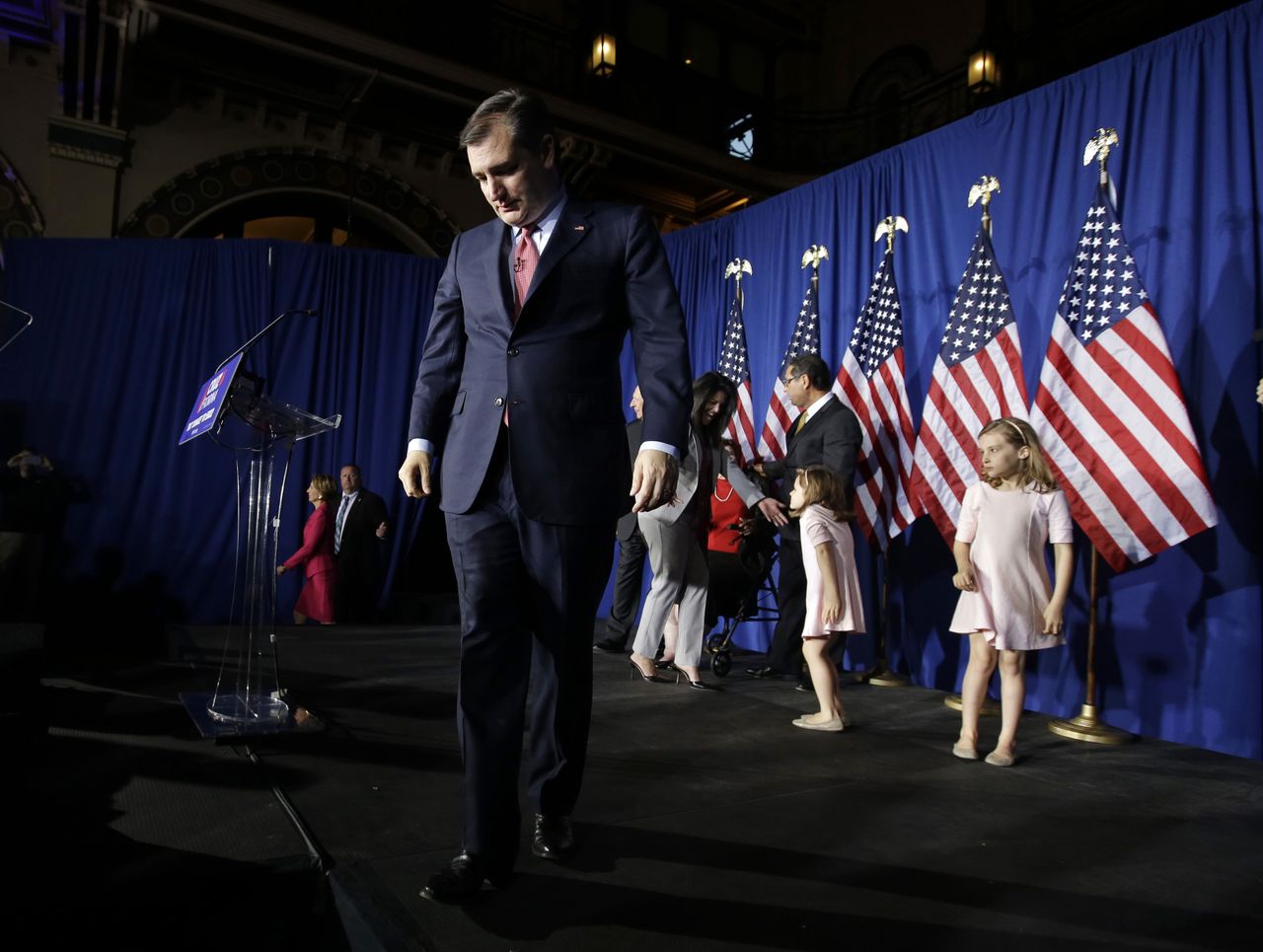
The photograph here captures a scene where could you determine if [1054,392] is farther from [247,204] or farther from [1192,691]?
[247,204]

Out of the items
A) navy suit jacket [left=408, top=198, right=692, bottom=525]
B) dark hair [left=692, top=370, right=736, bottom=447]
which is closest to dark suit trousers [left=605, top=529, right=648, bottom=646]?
dark hair [left=692, top=370, right=736, bottom=447]

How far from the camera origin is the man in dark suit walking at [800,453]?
470 centimetres

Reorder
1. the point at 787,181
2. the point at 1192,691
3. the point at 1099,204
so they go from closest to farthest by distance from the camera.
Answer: the point at 1192,691, the point at 1099,204, the point at 787,181

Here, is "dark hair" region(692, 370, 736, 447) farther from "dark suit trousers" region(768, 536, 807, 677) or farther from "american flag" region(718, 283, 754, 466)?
"american flag" region(718, 283, 754, 466)

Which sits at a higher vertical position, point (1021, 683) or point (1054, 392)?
point (1054, 392)

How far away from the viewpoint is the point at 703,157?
11086 mm

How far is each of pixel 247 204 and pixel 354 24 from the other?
2.22m

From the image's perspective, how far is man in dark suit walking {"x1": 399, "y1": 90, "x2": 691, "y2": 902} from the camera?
72.3 inches

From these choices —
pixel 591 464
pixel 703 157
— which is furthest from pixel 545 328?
pixel 703 157

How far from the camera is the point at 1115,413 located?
12.9 ft

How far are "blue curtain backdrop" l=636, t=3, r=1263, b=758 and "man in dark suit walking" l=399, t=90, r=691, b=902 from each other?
3.05 meters

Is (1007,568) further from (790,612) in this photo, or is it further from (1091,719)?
(790,612)

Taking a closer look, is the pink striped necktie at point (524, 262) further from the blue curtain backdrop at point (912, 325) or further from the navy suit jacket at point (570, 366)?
the blue curtain backdrop at point (912, 325)

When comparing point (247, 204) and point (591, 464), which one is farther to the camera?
point (247, 204)
